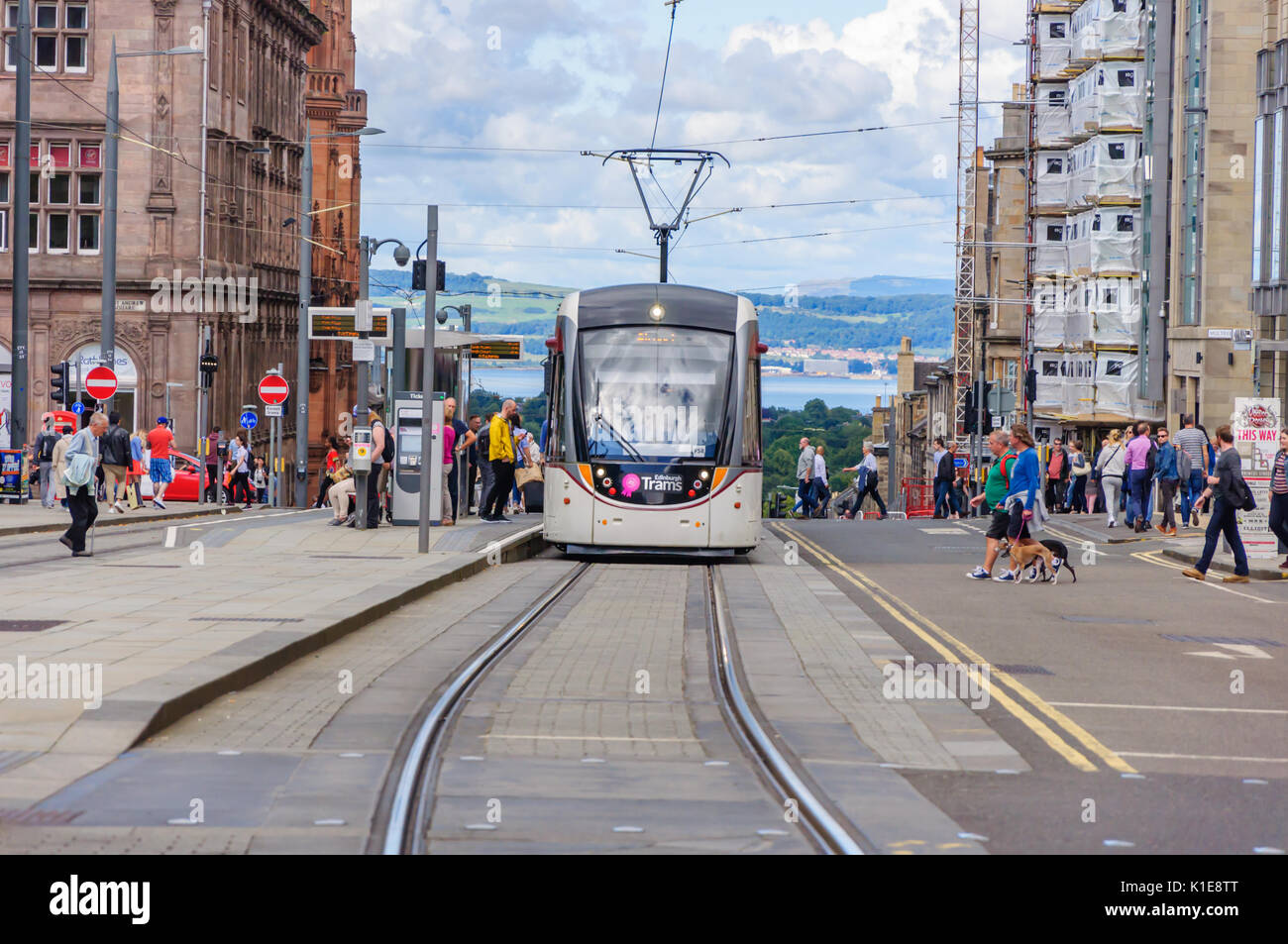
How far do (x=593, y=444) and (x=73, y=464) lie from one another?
640 centimetres

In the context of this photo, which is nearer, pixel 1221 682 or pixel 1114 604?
pixel 1221 682

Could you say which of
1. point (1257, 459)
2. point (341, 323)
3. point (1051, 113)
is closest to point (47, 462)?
point (341, 323)

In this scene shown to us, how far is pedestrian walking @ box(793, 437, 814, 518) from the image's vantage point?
42750 mm

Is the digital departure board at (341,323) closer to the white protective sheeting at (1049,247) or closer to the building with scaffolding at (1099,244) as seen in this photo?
the building with scaffolding at (1099,244)

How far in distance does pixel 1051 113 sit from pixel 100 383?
58498mm

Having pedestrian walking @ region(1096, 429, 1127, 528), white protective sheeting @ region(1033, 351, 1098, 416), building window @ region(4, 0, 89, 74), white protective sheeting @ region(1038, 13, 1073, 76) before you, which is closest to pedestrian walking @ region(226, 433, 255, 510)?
building window @ region(4, 0, 89, 74)

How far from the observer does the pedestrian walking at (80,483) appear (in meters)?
21.0

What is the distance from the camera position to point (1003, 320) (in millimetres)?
98062

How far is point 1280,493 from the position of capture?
75.8 feet

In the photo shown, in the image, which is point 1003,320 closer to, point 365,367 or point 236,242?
point 236,242

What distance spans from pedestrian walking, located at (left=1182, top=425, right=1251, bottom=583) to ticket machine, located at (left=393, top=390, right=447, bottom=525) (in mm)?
10498

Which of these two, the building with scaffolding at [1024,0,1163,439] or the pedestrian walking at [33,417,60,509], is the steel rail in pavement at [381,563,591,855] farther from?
the building with scaffolding at [1024,0,1163,439]
